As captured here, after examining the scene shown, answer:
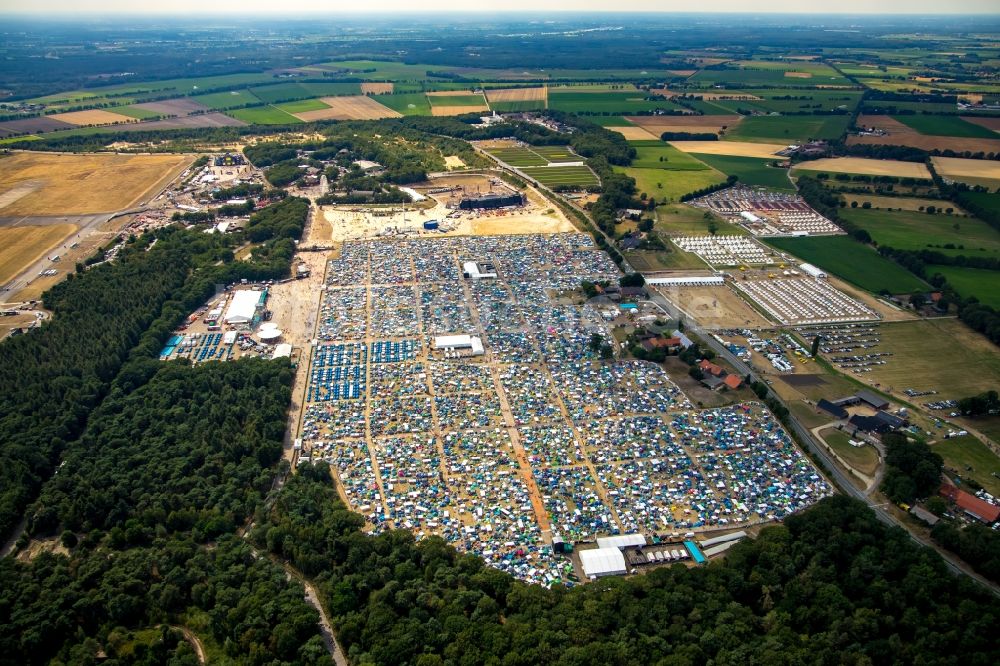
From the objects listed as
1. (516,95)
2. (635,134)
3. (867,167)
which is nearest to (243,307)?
(635,134)

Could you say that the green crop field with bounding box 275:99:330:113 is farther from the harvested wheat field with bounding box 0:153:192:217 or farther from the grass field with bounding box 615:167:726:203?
the grass field with bounding box 615:167:726:203

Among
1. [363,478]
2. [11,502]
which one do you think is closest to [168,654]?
[363,478]

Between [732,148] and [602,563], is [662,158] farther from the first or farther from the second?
[602,563]

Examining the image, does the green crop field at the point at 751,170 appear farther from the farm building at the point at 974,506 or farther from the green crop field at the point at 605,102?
the farm building at the point at 974,506

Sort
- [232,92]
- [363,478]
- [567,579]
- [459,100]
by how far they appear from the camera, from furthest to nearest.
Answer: [232,92], [459,100], [363,478], [567,579]

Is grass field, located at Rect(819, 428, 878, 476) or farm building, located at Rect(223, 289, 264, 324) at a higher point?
farm building, located at Rect(223, 289, 264, 324)

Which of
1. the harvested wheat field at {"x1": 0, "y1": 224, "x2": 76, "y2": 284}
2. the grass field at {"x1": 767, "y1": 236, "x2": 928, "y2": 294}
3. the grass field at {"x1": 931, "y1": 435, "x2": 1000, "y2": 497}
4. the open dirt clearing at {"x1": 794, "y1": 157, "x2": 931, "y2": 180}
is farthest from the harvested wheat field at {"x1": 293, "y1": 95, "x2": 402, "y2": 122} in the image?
the grass field at {"x1": 931, "y1": 435, "x2": 1000, "y2": 497}

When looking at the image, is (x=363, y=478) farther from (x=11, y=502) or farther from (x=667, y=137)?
(x=667, y=137)
